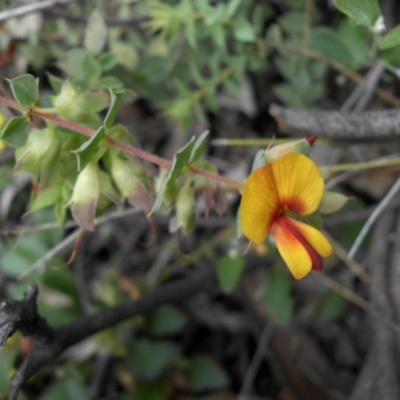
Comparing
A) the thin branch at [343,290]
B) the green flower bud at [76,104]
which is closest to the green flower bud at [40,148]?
the green flower bud at [76,104]

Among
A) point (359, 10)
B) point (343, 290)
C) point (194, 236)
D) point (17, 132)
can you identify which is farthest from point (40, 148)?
point (194, 236)

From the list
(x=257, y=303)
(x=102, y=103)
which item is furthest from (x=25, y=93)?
(x=257, y=303)

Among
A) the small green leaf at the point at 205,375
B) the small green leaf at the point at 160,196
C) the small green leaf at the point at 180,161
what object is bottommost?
the small green leaf at the point at 205,375

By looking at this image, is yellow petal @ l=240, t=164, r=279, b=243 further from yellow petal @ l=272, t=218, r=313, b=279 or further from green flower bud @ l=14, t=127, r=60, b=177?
green flower bud @ l=14, t=127, r=60, b=177

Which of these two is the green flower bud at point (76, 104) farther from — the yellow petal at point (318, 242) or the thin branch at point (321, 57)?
the thin branch at point (321, 57)

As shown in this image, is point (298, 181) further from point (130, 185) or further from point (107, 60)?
point (107, 60)
